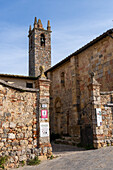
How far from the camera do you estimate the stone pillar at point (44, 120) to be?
715 centimetres

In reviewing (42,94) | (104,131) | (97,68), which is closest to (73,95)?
(97,68)

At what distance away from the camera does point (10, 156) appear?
6.49m

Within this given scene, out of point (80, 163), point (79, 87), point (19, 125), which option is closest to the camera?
point (80, 163)

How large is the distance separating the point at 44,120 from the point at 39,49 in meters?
19.6

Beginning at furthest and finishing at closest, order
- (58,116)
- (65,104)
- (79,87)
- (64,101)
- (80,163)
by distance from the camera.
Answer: (58,116) < (64,101) < (65,104) < (79,87) < (80,163)

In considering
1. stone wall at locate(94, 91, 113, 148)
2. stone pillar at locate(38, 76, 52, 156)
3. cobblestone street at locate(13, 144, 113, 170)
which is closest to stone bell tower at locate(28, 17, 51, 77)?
stone wall at locate(94, 91, 113, 148)

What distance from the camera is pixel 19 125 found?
22.6 ft

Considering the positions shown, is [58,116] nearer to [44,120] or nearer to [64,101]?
[64,101]

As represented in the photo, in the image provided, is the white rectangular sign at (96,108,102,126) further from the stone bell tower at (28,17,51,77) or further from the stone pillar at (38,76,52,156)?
the stone bell tower at (28,17,51,77)

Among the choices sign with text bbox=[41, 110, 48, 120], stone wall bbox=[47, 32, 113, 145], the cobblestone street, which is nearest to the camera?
the cobblestone street

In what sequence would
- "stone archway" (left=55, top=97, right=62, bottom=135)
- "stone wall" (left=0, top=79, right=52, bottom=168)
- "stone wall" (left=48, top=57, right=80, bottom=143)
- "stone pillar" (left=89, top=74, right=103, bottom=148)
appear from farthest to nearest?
1. "stone archway" (left=55, top=97, right=62, bottom=135)
2. "stone wall" (left=48, top=57, right=80, bottom=143)
3. "stone pillar" (left=89, top=74, right=103, bottom=148)
4. "stone wall" (left=0, top=79, right=52, bottom=168)

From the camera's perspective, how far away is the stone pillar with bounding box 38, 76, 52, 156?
282 inches

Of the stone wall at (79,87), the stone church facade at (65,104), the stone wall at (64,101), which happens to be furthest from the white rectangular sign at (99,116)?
the stone wall at (64,101)

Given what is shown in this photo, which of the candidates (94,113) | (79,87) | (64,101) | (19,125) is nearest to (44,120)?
(19,125)
